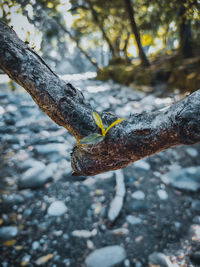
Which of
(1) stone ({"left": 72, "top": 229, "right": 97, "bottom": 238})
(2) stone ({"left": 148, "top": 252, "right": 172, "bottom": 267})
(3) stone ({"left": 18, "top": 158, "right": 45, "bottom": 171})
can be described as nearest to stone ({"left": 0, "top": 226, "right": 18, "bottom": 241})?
(1) stone ({"left": 72, "top": 229, "right": 97, "bottom": 238})

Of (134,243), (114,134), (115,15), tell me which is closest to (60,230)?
(134,243)

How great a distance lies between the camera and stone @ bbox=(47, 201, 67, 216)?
1592 millimetres

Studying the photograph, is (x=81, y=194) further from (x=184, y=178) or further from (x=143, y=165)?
(x=184, y=178)

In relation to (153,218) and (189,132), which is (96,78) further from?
(189,132)

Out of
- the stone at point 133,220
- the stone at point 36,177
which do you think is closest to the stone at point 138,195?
the stone at point 133,220

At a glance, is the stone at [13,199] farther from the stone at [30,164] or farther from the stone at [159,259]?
the stone at [159,259]

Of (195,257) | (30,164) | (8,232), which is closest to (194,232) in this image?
(195,257)

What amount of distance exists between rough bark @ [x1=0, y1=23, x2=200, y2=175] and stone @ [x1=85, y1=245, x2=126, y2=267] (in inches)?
34.2

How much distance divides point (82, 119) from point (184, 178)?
1.68m

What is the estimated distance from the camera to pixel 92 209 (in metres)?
1.68

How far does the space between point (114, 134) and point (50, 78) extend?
1.41 ft

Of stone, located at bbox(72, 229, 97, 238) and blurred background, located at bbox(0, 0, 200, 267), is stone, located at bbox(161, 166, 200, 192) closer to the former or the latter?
blurred background, located at bbox(0, 0, 200, 267)

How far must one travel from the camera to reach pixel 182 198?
1785mm

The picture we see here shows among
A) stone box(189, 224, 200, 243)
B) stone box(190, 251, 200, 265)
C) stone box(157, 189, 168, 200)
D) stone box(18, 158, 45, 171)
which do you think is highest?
stone box(18, 158, 45, 171)
